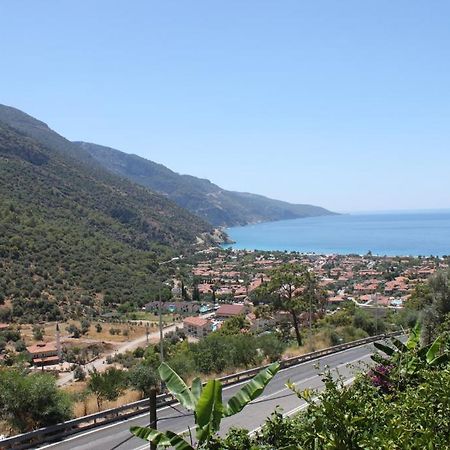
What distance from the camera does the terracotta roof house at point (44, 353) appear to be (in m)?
43.1

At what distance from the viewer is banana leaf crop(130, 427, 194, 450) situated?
17.0 feet

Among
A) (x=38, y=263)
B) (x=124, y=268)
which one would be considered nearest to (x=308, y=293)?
(x=38, y=263)

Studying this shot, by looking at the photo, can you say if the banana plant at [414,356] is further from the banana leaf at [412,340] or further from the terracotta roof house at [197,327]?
the terracotta roof house at [197,327]

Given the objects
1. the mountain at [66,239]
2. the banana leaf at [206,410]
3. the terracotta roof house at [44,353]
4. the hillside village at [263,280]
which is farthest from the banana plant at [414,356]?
the mountain at [66,239]

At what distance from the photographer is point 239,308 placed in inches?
2864

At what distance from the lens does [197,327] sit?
202 ft

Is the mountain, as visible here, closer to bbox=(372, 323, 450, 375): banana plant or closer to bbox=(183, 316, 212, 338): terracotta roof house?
bbox=(183, 316, 212, 338): terracotta roof house

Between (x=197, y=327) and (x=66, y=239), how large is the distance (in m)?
34.3

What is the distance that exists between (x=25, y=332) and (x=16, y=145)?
9444 centimetres

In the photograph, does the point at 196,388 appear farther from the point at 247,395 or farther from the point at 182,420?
the point at 182,420

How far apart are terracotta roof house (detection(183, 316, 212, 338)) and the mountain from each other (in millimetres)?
11872

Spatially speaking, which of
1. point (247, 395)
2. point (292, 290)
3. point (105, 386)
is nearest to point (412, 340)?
point (247, 395)

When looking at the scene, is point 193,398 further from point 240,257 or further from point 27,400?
point 240,257

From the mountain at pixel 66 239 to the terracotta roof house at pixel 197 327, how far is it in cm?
1187
